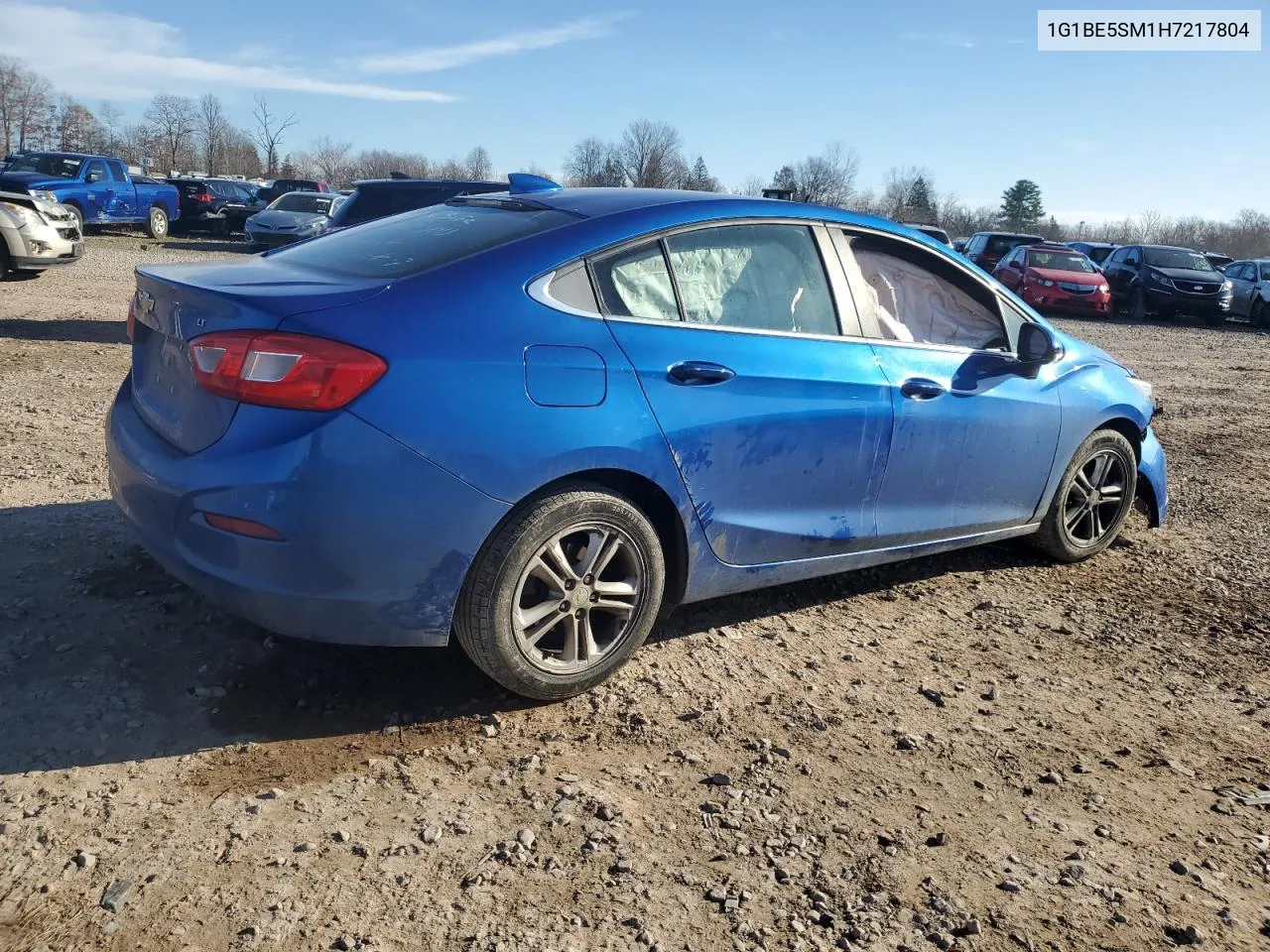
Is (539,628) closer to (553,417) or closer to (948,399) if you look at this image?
(553,417)

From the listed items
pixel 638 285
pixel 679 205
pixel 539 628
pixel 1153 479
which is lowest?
pixel 539 628

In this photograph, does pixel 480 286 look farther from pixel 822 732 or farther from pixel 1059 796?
pixel 1059 796

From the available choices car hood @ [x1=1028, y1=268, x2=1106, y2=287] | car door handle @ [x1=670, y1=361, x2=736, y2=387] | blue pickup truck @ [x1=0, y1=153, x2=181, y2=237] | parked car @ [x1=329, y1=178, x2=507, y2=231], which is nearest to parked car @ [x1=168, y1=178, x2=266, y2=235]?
blue pickup truck @ [x1=0, y1=153, x2=181, y2=237]

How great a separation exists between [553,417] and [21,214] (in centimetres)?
1161

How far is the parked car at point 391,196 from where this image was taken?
1066cm

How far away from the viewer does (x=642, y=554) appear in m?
3.38

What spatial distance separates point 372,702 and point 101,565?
1.57 metres

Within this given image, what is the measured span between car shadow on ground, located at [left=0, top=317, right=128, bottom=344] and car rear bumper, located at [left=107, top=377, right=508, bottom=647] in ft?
25.1

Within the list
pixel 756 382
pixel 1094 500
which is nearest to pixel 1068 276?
pixel 1094 500

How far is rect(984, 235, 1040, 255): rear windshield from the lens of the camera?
87.2ft

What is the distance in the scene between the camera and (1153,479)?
542 centimetres

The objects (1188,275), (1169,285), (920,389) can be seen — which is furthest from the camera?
(1188,275)

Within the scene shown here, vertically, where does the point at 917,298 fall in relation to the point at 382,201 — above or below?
below

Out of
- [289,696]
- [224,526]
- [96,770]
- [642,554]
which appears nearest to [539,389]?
[642,554]
